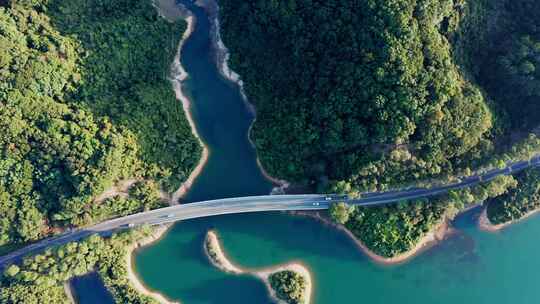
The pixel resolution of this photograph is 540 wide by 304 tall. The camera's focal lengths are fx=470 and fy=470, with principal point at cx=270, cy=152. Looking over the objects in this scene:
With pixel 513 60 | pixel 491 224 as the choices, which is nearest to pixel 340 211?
pixel 491 224

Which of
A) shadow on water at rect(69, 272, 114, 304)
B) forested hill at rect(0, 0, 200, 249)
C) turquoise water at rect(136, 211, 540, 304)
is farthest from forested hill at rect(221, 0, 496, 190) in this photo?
shadow on water at rect(69, 272, 114, 304)

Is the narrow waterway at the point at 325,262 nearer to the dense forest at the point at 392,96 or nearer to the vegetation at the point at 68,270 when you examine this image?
the vegetation at the point at 68,270

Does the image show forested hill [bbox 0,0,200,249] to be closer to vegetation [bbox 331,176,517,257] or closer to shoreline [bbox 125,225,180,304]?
shoreline [bbox 125,225,180,304]

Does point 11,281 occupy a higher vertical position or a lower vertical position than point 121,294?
lower

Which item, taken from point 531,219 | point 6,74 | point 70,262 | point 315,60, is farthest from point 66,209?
point 531,219

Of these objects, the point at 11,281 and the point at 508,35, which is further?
the point at 508,35

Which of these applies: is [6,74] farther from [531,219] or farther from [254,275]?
[531,219]

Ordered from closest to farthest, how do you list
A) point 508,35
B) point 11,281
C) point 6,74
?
point 6,74
point 11,281
point 508,35
